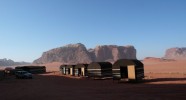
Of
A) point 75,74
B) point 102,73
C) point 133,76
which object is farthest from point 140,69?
point 75,74

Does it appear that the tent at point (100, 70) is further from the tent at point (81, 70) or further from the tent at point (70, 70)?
the tent at point (70, 70)

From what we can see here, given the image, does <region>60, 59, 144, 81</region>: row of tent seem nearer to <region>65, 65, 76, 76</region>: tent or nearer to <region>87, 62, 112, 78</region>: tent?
<region>87, 62, 112, 78</region>: tent

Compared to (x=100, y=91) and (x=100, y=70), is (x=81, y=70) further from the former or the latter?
(x=100, y=91)

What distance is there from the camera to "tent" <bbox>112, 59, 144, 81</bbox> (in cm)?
3244

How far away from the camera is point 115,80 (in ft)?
119

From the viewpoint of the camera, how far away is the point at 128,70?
109 feet

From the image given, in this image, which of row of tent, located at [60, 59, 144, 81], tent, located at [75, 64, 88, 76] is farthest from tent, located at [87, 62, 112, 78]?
tent, located at [75, 64, 88, 76]

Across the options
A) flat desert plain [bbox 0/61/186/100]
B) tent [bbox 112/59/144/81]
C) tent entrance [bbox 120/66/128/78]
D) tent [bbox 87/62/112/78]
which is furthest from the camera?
tent [bbox 87/62/112/78]

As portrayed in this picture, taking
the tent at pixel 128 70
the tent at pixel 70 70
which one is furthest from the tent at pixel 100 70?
the tent at pixel 70 70

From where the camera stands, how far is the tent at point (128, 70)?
106 ft

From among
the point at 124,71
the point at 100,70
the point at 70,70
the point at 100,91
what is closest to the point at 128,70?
the point at 124,71

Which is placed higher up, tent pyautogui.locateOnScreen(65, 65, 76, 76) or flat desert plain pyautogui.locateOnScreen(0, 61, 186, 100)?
tent pyautogui.locateOnScreen(65, 65, 76, 76)

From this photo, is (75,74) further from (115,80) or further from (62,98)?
(62,98)

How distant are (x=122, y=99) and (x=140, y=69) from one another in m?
18.0
